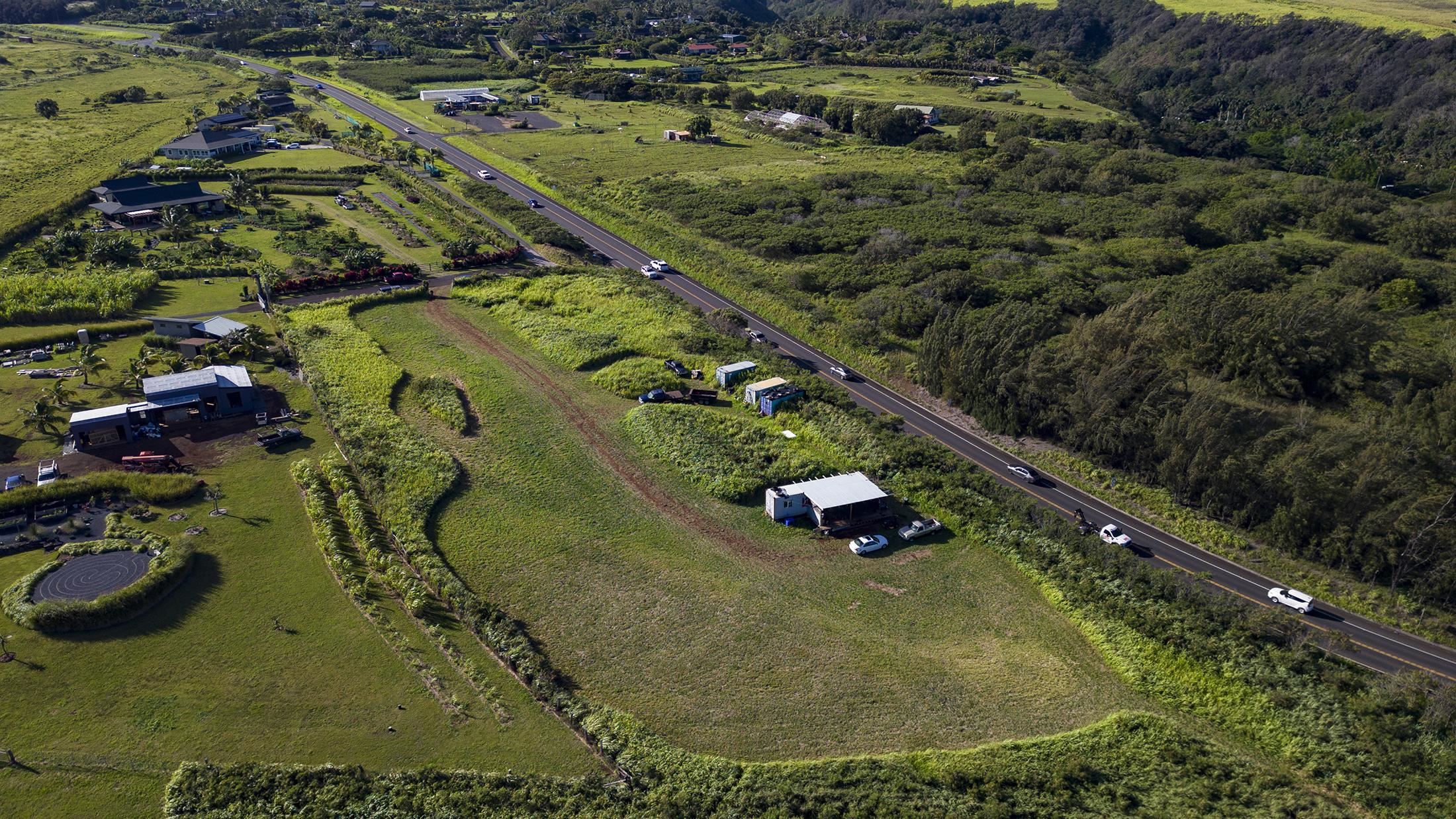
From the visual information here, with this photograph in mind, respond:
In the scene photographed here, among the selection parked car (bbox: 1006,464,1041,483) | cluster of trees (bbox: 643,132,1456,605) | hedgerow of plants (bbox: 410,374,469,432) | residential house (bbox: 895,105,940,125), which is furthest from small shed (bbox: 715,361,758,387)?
residential house (bbox: 895,105,940,125)

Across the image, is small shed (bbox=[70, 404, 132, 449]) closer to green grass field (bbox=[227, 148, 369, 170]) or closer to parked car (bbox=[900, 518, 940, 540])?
parked car (bbox=[900, 518, 940, 540])

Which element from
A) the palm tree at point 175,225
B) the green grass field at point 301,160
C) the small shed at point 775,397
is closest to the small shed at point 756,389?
the small shed at point 775,397

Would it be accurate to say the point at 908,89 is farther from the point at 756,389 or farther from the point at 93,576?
the point at 93,576

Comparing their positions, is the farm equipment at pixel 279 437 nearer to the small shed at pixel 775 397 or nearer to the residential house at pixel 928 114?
the small shed at pixel 775 397

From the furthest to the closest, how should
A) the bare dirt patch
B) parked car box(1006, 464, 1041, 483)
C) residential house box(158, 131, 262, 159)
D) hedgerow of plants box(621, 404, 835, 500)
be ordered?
residential house box(158, 131, 262, 159)
parked car box(1006, 464, 1041, 483)
hedgerow of plants box(621, 404, 835, 500)
the bare dirt patch

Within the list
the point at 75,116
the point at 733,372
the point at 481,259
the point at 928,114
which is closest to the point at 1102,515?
the point at 733,372

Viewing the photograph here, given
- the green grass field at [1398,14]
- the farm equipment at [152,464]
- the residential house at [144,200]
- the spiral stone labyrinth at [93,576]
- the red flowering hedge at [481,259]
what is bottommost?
the spiral stone labyrinth at [93,576]

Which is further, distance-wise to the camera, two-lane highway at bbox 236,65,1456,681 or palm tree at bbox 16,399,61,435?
palm tree at bbox 16,399,61,435
